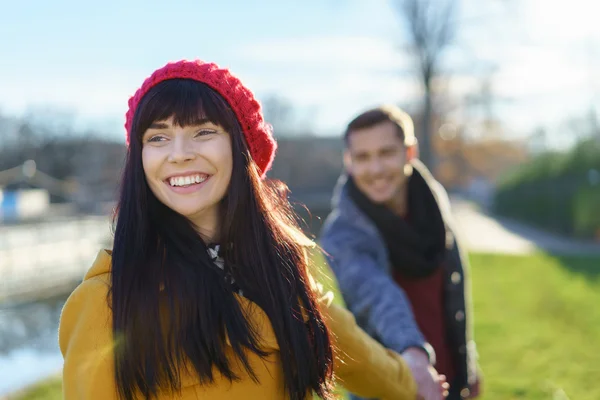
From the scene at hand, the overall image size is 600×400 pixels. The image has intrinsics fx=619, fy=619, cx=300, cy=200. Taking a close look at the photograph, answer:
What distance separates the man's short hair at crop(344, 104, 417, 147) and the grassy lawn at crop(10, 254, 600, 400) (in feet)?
3.04

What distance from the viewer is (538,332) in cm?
729

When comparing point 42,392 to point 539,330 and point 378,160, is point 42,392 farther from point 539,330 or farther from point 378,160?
point 539,330

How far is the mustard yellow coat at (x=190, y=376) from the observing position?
147 centimetres

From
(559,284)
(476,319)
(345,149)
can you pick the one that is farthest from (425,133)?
(345,149)

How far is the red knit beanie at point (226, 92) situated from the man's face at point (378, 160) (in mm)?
1056

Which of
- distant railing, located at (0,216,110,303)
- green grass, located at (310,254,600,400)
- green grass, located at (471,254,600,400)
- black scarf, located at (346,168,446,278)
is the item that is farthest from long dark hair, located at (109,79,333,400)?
distant railing, located at (0,216,110,303)

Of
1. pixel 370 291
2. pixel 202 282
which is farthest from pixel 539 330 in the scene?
pixel 202 282

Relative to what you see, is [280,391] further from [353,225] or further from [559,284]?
[559,284]

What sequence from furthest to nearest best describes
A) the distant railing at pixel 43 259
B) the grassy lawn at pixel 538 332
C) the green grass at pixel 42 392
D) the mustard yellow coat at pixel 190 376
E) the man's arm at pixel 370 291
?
the distant railing at pixel 43 259 < the green grass at pixel 42 392 < the grassy lawn at pixel 538 332 < the man's arm at pixel 370 291 < the mustard yellow coat at pixel 190 376

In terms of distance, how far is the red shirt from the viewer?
2.83 meters

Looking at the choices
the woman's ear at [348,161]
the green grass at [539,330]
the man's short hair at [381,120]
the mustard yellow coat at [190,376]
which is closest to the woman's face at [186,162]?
the mustard yellow coat at [190,376]

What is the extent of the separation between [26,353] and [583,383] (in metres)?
6.85

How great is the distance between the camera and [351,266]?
2.62 metres

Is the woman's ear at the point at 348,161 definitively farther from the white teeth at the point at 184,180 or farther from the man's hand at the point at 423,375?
the white teeth at the point at 184,180
